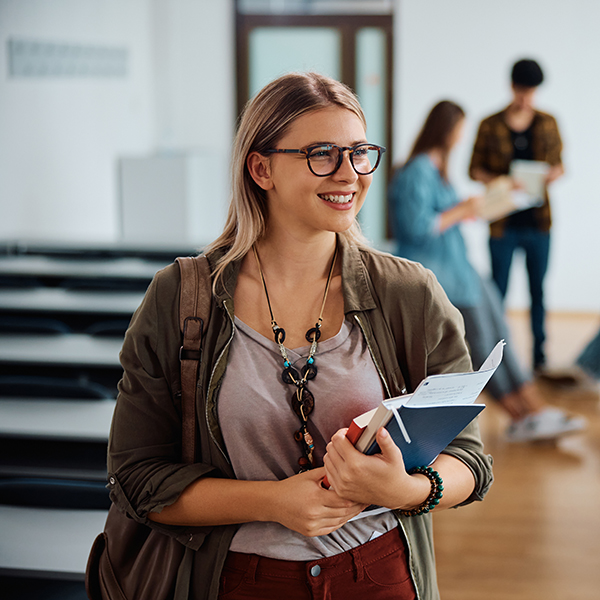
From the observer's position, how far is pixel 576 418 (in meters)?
3.45

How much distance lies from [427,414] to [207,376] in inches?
13.9

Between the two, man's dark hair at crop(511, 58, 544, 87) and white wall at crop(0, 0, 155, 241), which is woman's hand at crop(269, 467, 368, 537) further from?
man's dark hair at crop(511, 58, 544, 87)

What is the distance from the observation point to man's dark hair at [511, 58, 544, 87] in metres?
3.99

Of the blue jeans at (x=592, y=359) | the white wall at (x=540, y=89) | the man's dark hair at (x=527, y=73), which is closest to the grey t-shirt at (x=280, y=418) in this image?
the blue jeans at (x=592, y=359)

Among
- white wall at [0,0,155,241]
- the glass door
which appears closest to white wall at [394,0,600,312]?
the glass door

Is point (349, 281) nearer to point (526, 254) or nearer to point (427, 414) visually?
point (427, 414)

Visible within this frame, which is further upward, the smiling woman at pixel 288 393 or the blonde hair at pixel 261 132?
the blonde hair at pixel 261 132

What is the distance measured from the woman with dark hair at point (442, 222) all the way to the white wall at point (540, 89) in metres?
3.34

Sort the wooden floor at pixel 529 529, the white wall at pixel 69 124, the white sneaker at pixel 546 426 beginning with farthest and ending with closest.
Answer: the white wall at pixel 69 124, the white sneaker at pixel 546 426, the wooden floor at pixel 529 529

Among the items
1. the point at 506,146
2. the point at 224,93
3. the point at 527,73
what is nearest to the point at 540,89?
the point at 506,146

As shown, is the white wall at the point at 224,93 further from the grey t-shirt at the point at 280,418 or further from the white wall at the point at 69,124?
the grey t-shirt at the point at 280,418

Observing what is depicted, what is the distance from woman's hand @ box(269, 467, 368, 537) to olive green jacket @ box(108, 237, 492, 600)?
0.39ft

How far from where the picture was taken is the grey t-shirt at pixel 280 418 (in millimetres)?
1066

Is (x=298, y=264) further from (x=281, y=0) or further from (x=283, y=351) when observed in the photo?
(x=281, y=0)
